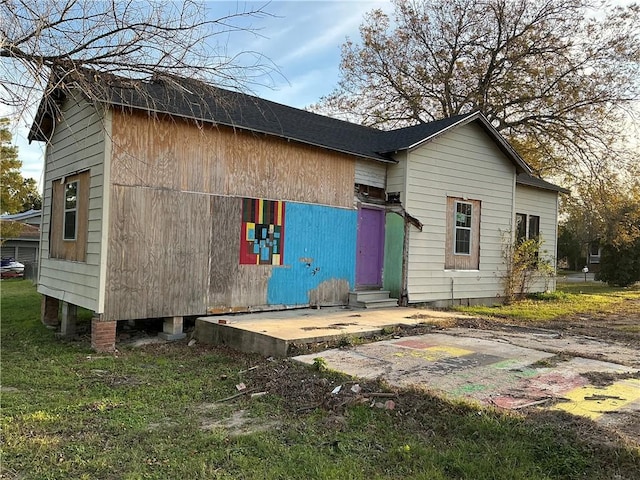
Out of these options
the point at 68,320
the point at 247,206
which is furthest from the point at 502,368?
the point at 68,320

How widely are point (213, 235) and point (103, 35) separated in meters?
4.43

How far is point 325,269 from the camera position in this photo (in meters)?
10.4

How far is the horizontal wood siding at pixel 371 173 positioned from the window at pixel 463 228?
7.51ft

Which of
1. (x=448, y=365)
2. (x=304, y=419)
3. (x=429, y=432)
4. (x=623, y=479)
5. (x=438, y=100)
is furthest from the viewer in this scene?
(x=438, y=100)

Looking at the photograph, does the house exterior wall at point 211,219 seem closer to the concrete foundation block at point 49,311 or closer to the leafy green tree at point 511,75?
the concrete foundation block at point 49,311

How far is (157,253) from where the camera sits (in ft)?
26.5

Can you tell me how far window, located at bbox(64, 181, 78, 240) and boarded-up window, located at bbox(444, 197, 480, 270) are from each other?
855 centimetres

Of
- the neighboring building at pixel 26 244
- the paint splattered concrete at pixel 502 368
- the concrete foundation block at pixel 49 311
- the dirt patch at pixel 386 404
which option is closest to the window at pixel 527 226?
the paint splattered concrete at pixel 502 368

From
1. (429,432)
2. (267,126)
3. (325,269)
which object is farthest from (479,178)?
(429,432)

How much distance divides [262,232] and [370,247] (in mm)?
3248

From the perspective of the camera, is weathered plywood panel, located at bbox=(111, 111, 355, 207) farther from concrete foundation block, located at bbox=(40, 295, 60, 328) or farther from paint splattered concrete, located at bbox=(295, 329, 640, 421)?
concrete foundation block, located at bbox=(40, 295, 60, 328)

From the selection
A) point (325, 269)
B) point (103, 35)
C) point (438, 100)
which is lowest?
point (325, 269)

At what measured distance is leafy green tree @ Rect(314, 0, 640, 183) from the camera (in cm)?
1950

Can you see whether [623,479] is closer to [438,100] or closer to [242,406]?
[242,406]
